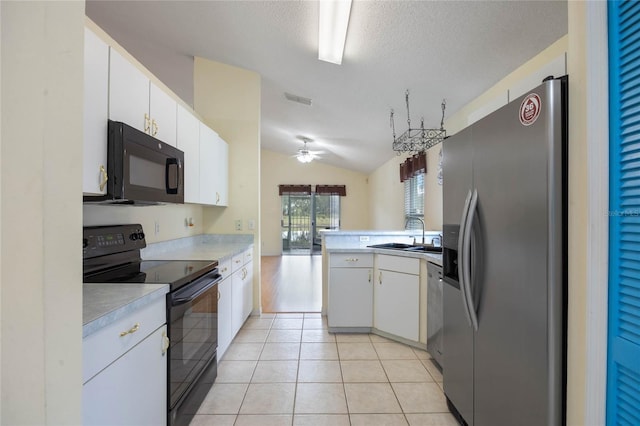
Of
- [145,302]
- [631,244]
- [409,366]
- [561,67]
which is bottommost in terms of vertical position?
[409,366]

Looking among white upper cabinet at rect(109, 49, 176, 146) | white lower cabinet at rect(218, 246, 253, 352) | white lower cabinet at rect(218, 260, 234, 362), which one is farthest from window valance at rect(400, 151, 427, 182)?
white upper cabinet at rect(109, 49, 176, 146)

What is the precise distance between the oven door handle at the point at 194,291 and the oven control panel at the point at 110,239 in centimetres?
55

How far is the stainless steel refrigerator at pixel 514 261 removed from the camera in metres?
0.94

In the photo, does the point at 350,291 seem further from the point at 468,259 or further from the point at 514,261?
the point at 514,261

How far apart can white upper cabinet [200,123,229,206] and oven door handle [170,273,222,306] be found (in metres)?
0.94

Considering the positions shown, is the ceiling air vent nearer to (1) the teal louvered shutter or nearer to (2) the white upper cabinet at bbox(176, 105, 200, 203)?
(2) the white upper cabinet at bbox(176, 105, 200, 203)

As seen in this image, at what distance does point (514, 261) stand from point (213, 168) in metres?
2.57

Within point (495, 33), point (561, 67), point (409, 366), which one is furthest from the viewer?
point (409, 366)

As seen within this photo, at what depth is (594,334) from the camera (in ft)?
2.70

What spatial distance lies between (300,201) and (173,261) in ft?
21.8

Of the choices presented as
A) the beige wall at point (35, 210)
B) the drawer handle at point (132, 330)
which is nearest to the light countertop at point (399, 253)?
the drawer handle at point (132, 330)

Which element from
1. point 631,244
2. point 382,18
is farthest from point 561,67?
point 382,18

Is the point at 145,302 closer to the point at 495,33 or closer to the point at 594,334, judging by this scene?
the point at 594,334

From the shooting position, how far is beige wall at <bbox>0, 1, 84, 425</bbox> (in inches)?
19.0
